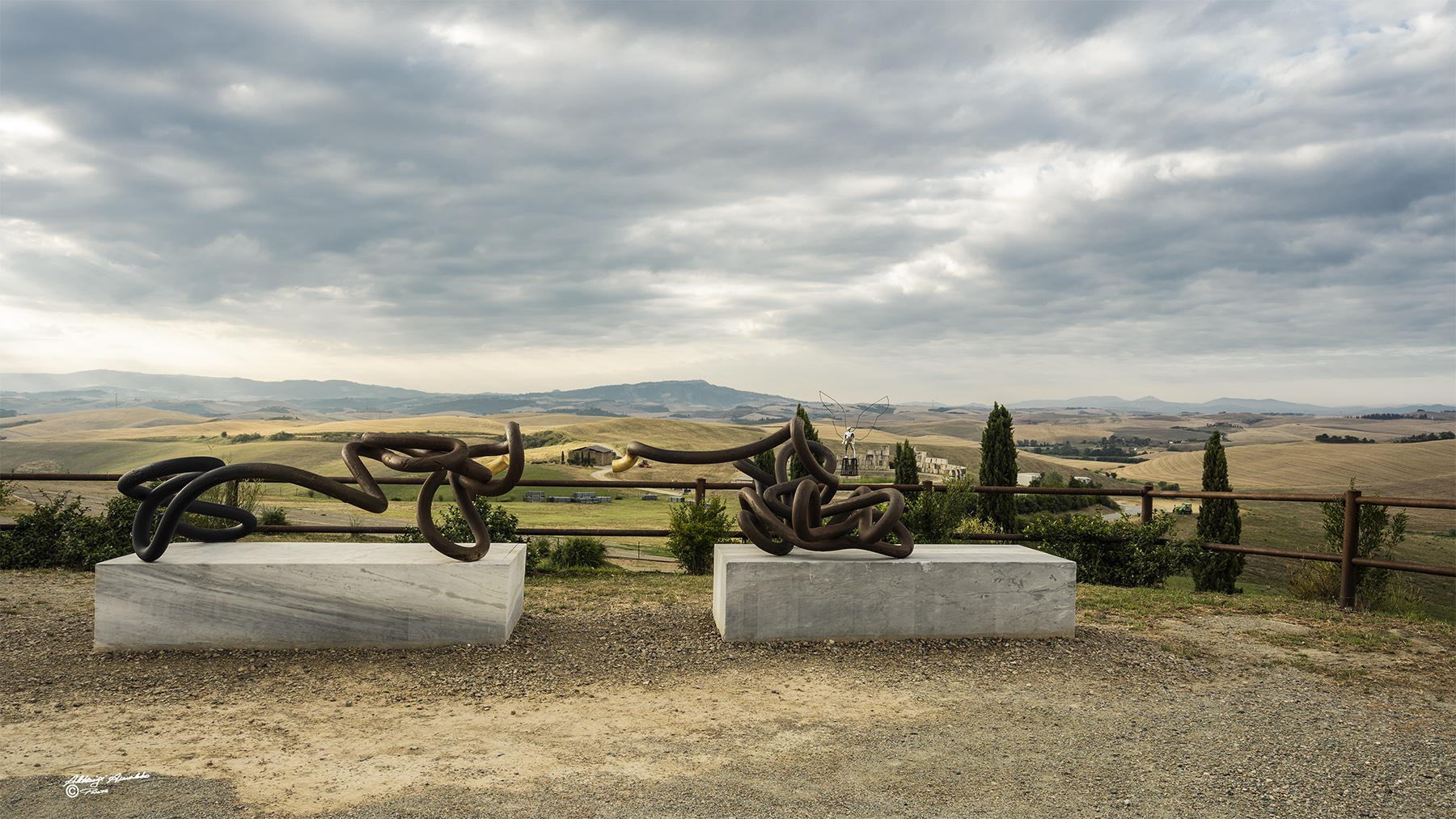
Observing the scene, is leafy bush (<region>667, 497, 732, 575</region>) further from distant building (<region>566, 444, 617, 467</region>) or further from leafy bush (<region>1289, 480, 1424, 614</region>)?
distant building (<region>566, 444, 617, 467</region>)

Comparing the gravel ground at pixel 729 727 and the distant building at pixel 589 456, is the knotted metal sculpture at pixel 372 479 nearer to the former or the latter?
the gravel ground at pixel 729 727

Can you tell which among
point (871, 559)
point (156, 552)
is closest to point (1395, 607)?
point (871, 559)

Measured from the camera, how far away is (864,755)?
3.58 m

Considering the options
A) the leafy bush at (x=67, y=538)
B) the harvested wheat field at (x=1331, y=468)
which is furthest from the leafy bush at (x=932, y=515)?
the harvested wheat field at (x=1331, y=468)

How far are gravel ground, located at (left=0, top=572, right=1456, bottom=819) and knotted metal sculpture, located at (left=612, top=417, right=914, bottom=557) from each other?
773 millimetres

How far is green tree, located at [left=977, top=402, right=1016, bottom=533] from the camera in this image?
70.1 feet

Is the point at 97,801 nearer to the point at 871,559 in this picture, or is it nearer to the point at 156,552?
the point at 156,552

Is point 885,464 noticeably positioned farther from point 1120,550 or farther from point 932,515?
point 1120,550

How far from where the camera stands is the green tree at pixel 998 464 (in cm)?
2136

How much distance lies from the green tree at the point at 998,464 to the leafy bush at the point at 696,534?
46.3ft

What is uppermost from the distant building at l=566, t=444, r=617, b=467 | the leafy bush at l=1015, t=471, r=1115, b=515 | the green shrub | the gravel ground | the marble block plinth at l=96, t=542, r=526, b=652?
the marble block plinth at l=96, t=542, r=526, b=652
